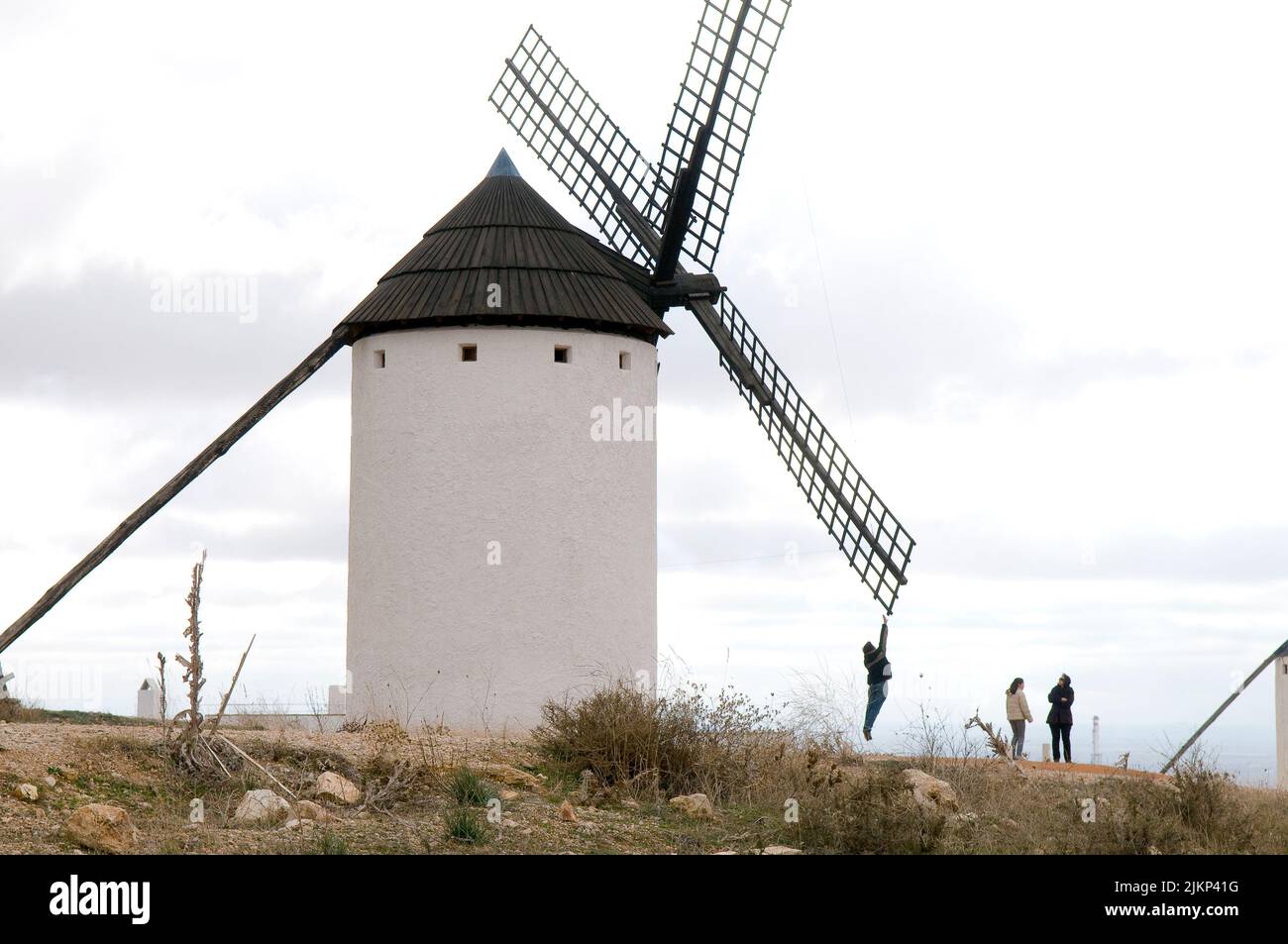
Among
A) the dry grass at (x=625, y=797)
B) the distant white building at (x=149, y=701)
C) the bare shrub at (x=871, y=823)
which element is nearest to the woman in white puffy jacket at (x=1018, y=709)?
the dry grass at (x=625, y=797)

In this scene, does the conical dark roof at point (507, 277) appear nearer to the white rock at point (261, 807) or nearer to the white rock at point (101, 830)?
the white rock at point (261, 807)

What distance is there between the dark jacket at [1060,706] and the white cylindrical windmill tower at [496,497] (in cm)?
532

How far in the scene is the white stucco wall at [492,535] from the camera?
53.4 feet

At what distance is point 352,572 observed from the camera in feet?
56.6

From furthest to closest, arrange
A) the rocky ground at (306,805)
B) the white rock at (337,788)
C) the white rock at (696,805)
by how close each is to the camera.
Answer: the white rock at (696,805) < the white rock at (337,788) < the rocky ground at (306,805)

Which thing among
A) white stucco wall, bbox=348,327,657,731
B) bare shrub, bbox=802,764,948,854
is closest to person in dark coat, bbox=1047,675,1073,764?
white stucco wall, bbox=348,327,657,731

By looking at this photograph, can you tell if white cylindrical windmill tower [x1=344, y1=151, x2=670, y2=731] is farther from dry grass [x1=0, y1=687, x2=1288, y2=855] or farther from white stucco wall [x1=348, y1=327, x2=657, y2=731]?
dry grass [x1=0, y1=687, x2=1288, y2=855]

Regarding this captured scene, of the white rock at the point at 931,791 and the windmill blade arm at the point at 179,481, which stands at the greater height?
the windmill blade arm at the point at 179,481

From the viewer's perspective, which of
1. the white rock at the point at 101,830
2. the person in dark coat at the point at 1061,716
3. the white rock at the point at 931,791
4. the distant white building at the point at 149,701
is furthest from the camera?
the distant white building at the point at 149,701

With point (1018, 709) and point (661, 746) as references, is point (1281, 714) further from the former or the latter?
point (661, 746)

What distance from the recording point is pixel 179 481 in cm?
1692

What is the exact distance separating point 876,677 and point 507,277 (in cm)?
611

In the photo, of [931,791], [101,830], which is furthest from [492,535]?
[101,830]
